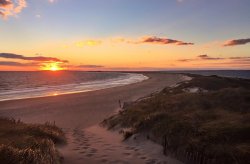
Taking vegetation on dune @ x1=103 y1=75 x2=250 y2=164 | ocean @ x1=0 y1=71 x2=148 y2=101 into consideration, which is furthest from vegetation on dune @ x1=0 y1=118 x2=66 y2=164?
ocean @ x1=0 y1=71 x2=148 y2=101

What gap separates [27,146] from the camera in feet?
30.5

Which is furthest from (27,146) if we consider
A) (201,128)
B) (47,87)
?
(47,87)

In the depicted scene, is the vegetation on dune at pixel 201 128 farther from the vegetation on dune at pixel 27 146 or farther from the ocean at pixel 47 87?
the ocean at pixel 47 87

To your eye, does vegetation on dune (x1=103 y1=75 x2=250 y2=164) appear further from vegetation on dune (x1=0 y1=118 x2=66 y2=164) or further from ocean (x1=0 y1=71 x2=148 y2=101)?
ocean (x1=0 y1=71 x2=148 y2=101)

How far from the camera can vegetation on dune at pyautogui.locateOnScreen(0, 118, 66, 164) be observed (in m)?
7.62

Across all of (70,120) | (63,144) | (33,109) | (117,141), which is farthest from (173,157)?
(33,109)

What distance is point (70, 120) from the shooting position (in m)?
23.0

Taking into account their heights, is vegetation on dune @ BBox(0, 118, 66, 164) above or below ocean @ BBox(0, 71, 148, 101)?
above

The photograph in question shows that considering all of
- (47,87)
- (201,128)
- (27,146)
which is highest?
(201,128)

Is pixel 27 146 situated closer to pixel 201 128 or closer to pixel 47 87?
pixel 201 128

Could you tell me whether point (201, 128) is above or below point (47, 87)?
above

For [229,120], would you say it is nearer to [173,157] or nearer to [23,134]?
Result: [173,157]

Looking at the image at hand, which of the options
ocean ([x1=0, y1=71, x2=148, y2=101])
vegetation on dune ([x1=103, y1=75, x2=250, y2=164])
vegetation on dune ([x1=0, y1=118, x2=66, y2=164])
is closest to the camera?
vegetation on dune ([x1=0, y1=118, x2=66, y2=164])

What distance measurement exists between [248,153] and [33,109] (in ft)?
85.3
